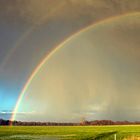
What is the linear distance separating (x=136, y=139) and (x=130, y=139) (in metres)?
0.77

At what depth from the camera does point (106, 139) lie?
4012cm

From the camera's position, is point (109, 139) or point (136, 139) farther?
point (109, 139)

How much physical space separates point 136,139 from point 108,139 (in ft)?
12.8

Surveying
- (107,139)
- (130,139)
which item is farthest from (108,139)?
(130,139)

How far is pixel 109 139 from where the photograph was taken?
4038 centimetres

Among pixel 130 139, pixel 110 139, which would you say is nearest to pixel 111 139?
pixel 110 139

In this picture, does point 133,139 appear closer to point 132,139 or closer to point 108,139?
point 132,139

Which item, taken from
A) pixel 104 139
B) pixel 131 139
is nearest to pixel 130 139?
pixel 131 139

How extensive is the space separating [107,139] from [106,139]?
0.28 metres

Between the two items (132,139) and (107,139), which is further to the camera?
(107,139)

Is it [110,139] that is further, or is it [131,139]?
[110,139]

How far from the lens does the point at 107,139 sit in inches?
1590

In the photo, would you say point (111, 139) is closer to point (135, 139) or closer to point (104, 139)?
point (104, 139)

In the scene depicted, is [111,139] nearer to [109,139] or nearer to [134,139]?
[109,139]
